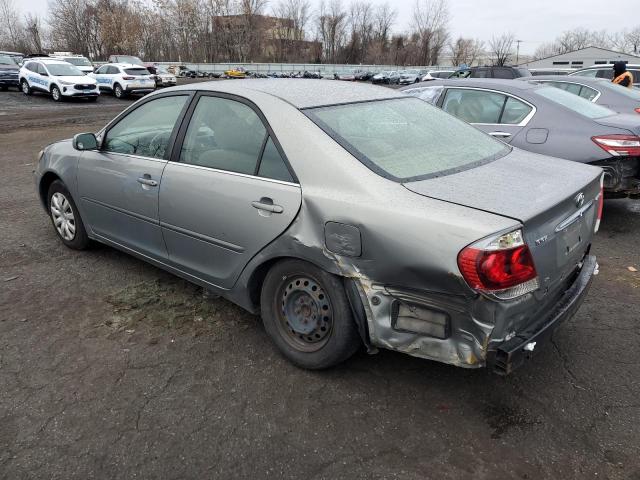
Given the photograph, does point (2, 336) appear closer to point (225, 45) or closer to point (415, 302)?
point (415, 302)

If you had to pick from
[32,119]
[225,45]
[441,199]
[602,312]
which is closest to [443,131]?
[441,199]

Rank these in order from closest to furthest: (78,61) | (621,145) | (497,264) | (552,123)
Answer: (497,264) → (621,145) → (552,123) → (78,61)

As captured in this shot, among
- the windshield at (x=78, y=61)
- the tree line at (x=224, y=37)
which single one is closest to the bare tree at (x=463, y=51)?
the tree line at (x=224, y=37)

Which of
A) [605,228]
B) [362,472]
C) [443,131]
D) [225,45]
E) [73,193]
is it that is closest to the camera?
[362,472]

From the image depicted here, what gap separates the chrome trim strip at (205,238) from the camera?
3008mm

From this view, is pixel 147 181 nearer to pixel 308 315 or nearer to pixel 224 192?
pixel 224 192

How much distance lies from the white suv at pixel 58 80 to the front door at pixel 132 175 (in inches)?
812

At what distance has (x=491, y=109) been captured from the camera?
5.85 metres

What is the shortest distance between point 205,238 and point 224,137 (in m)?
0.66

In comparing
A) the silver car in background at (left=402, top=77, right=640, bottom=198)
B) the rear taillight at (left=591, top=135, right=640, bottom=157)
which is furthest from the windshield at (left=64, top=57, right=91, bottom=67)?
the rear taillight at (left=591, top=135, right=640, bottom=157)

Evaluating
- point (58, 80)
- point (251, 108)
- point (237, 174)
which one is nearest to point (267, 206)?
point (237, 174)

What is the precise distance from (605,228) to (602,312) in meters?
2.40

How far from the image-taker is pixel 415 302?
2332 mm

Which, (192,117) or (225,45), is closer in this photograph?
(192,117)
